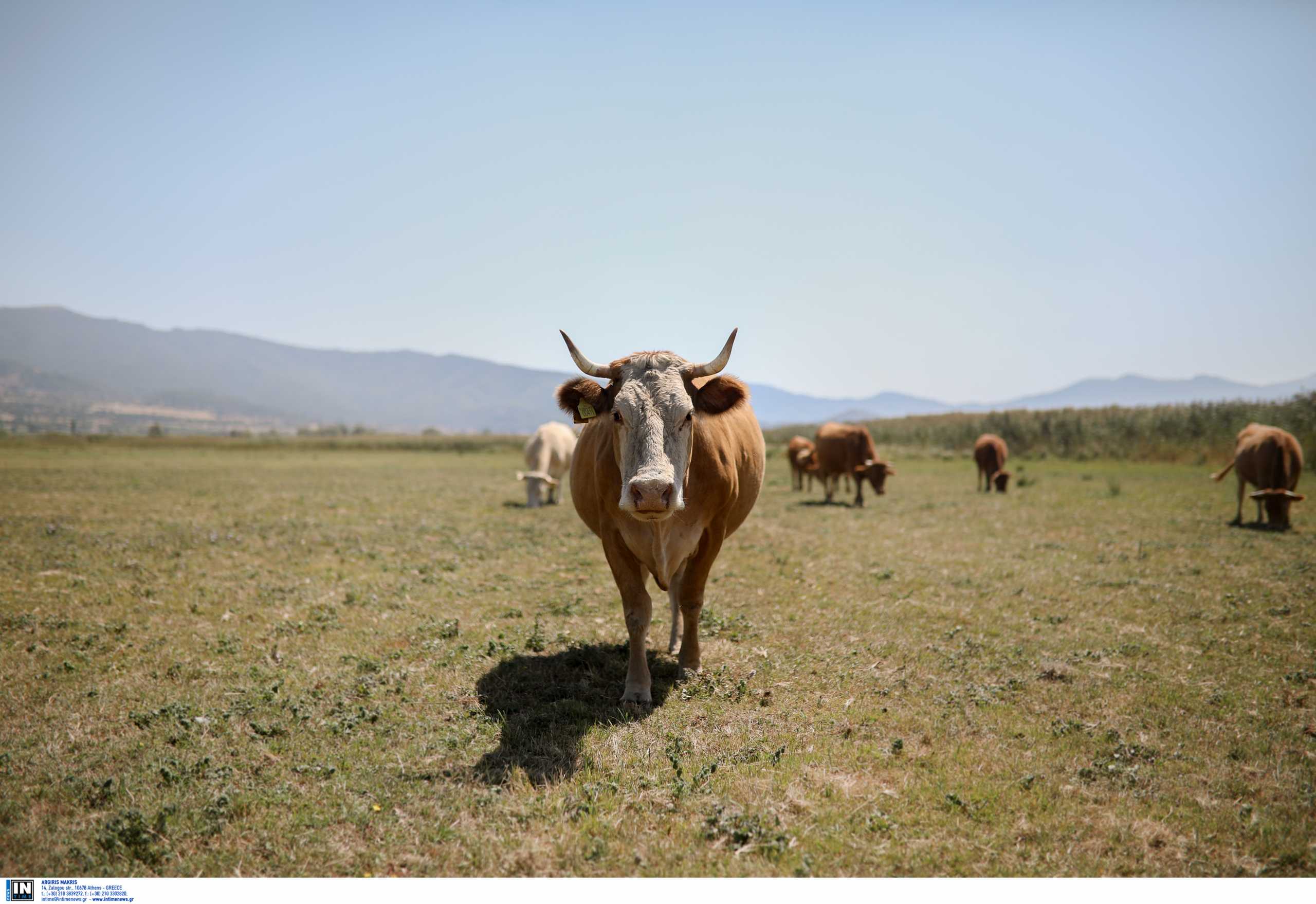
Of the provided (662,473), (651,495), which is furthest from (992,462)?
(651,495)

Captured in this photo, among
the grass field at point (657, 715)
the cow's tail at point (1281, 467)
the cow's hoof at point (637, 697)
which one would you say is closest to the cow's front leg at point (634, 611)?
the cow's hoof at point (637, 697)

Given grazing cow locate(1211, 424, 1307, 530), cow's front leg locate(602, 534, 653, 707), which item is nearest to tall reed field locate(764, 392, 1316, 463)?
grazing cow locate(1211, 424, 1307, 530)

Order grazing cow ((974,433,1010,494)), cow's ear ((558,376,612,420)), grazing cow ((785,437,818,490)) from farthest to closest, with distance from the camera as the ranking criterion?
grazing cow ((785,437,818,490)) < grazing cow ((974,433,1010,494)) < cow's ear ((558,376,612,420))

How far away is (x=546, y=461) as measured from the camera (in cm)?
2239

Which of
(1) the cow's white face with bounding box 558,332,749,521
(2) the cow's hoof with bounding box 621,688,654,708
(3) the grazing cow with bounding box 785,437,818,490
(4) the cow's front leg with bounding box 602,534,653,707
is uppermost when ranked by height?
(1) the cow's white face with bounding box 558,332,749,521

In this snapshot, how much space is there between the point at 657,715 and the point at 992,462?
22646 mm

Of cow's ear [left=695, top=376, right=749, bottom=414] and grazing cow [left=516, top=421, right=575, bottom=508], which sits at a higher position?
cow's ear [left=695, top=376, right=749, bottom=414]

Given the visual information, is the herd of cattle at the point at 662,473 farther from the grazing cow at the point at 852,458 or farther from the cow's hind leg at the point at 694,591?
the grazing cow at the point at 852,458

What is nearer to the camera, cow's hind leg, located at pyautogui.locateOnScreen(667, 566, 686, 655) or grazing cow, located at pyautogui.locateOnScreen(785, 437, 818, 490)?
cow's hind leg, located at pyautogui.locateOnScreen(667, 566, 686, 655)

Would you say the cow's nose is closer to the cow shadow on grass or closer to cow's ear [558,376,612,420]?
cow's ear [558,376,612,420]

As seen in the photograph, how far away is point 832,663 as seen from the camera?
7262 millimetres

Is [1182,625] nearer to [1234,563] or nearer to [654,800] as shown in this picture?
[1234,563]

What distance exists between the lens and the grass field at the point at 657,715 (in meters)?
4.05

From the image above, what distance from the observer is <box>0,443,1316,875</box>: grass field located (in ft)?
13.3
